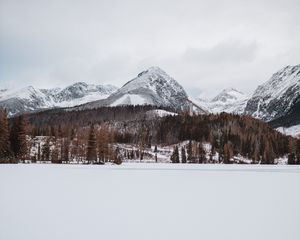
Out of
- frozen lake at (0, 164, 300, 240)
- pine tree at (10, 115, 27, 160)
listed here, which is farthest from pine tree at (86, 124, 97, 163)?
frozen lake at (0, 164, 300, 240)

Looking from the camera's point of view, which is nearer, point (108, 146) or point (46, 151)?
point (46, 151)

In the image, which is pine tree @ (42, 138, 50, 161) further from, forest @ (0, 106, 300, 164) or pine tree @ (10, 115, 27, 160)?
pine tree @ (10, 115, 27, 160)

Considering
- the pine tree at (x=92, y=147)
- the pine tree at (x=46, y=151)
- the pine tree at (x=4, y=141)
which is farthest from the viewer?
the pine tree at (x=46, y=151)

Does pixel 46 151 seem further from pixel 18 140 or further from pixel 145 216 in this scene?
pixel 145 216

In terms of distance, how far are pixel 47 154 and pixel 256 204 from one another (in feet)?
325

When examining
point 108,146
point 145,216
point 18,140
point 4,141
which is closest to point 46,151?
point 108,146

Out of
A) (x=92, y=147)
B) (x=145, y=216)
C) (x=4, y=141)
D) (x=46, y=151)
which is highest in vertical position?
(x=4, y=141)

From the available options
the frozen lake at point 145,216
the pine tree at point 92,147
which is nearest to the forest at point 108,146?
the pine tree at point 92,147

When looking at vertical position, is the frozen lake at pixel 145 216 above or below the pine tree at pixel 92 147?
below

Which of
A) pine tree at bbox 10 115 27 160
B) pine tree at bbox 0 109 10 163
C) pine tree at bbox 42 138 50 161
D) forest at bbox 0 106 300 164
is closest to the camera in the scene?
pine tree at bbox 0 109 10 163

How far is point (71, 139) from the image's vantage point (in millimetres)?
131625

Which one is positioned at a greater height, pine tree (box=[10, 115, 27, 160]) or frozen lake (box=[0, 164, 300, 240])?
pine tree (box=[10, 115, 27, 160])

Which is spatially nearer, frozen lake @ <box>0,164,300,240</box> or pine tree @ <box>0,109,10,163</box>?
frozen lake @ <box>0,164,300,240</box>

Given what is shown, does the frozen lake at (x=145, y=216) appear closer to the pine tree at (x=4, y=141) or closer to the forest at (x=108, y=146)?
the pine tree at (x=4, y=141)
